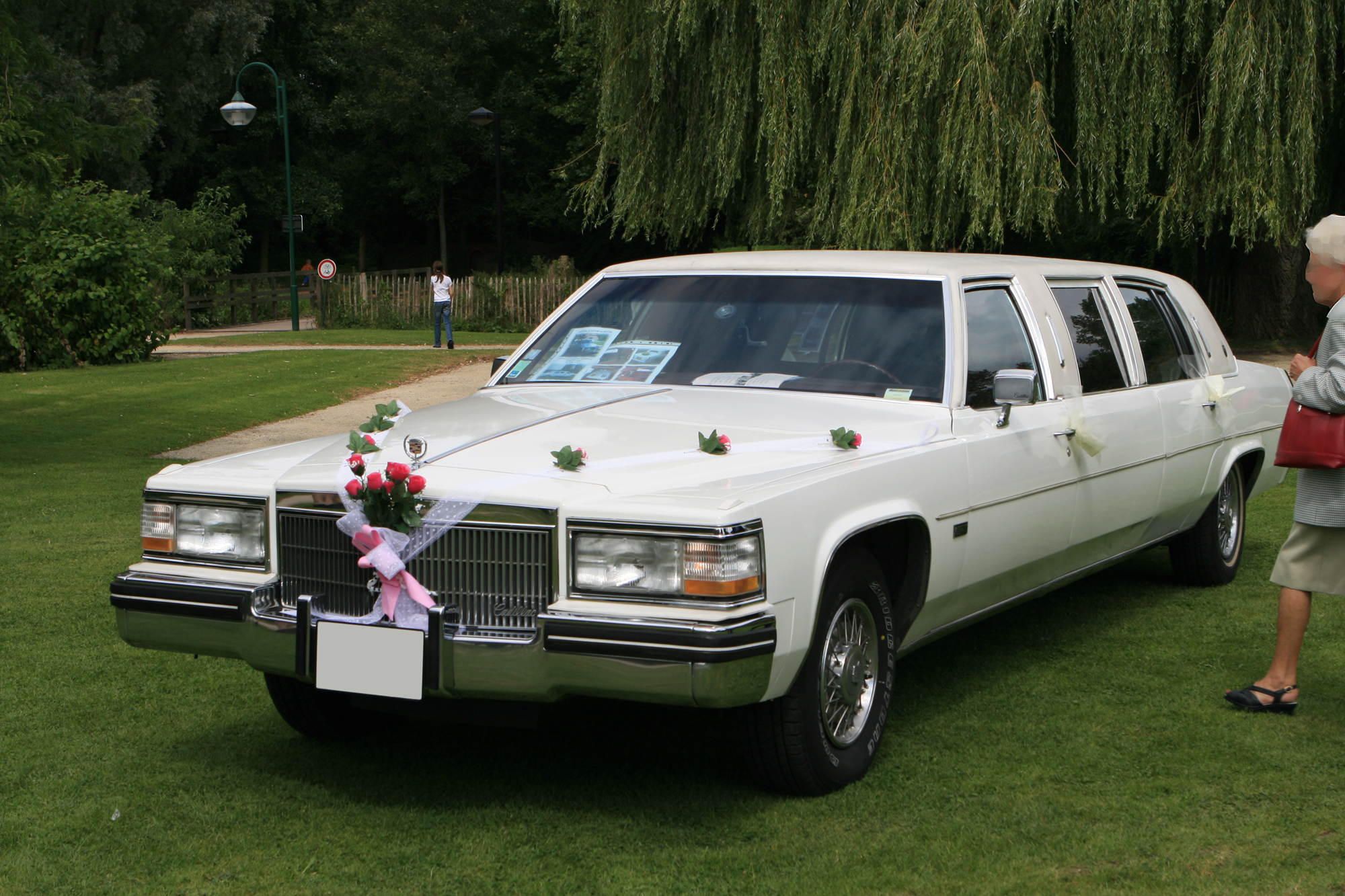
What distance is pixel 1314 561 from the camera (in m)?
4.80

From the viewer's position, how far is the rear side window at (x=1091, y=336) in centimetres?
563

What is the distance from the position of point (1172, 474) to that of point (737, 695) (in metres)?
3.33

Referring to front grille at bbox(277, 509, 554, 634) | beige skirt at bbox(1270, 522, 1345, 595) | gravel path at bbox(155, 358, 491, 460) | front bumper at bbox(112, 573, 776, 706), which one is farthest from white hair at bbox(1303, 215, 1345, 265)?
gravel path at bbox(155, 358, 491, 460)

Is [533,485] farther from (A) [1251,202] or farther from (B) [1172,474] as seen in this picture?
(A) [1251,202]

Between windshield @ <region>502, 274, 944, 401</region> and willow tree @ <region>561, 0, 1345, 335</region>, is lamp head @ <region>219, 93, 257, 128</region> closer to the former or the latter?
willow tree @ <region>561, 0, 1345, 335</region>

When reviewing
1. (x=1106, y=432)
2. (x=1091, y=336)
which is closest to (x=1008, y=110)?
(x=1091, y=336)

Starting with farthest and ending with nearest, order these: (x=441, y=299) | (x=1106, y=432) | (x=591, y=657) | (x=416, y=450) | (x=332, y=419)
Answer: (x=441, y=299) → (x=332, y=419) → (x=1106, y=432) → (x=416, y=450) → (x=591, y=657)

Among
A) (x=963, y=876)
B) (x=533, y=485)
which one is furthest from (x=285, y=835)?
(x=963, y=876)

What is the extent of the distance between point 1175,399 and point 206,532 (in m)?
4.22

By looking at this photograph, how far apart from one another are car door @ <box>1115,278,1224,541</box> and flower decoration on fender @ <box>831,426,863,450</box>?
2386 millimetres

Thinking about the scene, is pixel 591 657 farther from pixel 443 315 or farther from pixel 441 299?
pixel 443 315

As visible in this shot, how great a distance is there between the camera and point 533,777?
14.1 ft

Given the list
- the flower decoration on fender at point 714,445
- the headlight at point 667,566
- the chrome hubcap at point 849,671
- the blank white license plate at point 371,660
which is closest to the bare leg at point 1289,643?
the chrome hubcap at point 849,671

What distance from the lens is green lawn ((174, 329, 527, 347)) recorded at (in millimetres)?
27797
